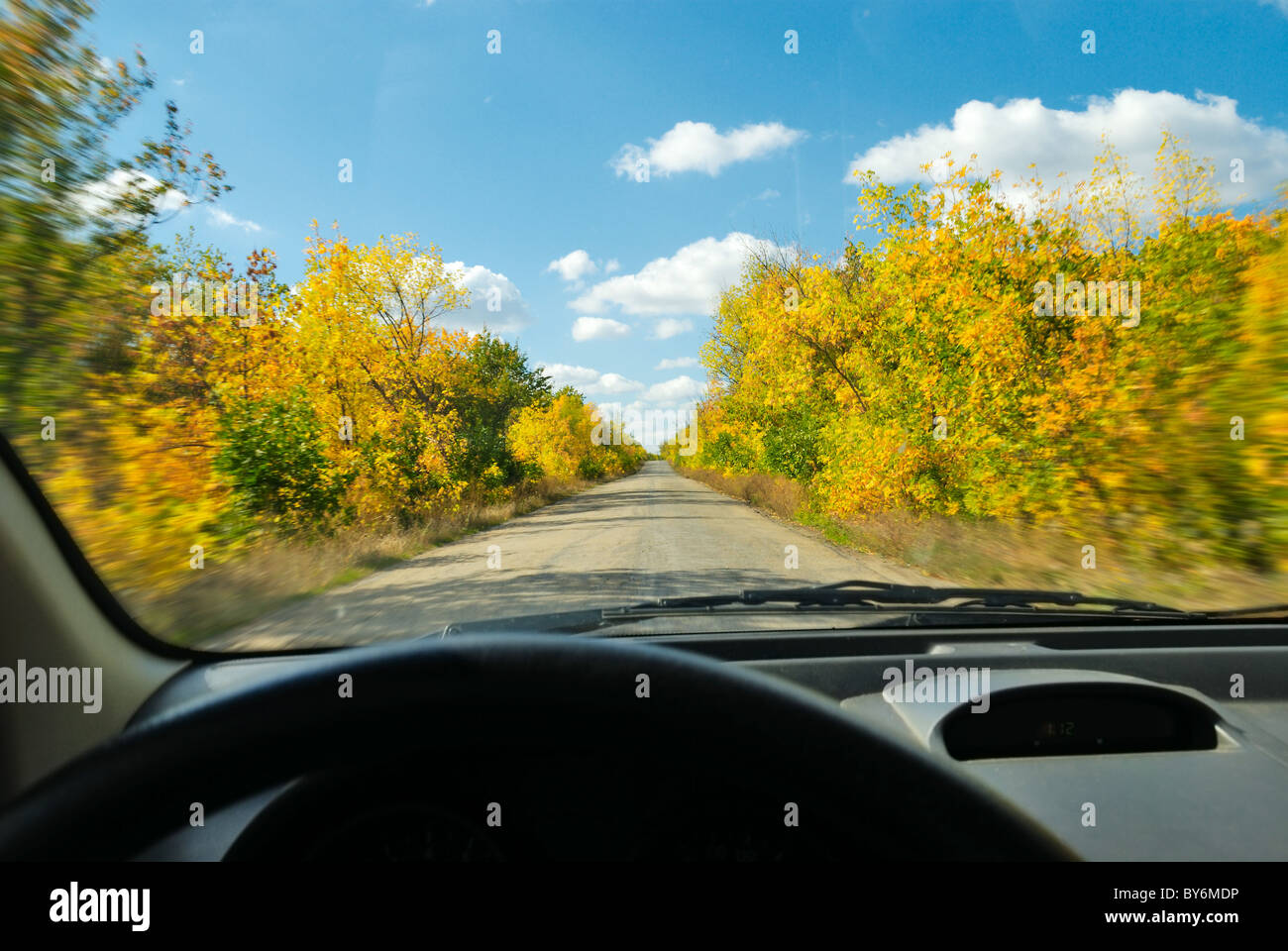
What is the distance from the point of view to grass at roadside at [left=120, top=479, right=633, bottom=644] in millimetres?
2736

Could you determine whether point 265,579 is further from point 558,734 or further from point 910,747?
point 910,747

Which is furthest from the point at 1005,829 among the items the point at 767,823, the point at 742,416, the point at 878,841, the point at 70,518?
the point at 742,416

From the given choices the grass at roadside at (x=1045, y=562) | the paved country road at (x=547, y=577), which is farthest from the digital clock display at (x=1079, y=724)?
the grass at roadside at (x=1045, y=562)

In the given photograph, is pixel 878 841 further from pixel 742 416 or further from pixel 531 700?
pixel 742 416

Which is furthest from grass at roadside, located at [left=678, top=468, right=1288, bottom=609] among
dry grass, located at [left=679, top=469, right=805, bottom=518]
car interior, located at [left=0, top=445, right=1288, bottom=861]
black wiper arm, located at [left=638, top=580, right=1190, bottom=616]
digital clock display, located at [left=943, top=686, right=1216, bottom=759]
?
dry grass, located at [left=679, top=469, right=805, bottom=518]

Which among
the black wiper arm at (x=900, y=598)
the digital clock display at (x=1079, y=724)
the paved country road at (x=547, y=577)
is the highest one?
the black wiper arm at (x=900, y=598)

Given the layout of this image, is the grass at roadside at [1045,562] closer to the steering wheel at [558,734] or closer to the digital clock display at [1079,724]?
the digital clock display at [1079,724]

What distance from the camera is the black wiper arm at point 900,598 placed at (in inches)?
131

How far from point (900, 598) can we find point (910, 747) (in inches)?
100

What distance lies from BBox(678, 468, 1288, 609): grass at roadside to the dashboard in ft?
5.95

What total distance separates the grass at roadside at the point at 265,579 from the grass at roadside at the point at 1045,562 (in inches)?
197

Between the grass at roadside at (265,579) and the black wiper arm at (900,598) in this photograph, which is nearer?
the grass at roadside at (265,579)

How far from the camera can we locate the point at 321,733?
1015mm
